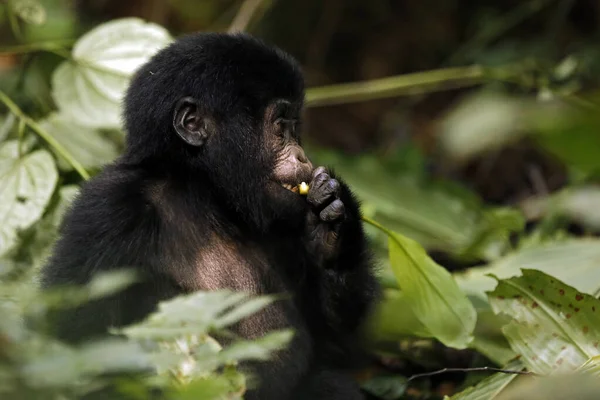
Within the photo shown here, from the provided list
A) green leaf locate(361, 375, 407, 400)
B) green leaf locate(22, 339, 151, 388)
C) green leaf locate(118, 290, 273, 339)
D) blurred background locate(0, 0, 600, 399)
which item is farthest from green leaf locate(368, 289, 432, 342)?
green leaf locate(22, 339, 151, 388)

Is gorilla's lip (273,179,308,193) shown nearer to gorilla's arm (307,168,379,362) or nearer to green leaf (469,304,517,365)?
gorilla's arm (307,168,379,362)

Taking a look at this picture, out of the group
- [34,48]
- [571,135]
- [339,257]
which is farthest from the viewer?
[34,48]

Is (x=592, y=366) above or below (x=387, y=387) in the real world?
above

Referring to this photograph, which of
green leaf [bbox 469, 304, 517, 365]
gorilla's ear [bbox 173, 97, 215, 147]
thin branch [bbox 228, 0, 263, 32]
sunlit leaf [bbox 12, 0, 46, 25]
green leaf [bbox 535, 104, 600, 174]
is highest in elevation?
thin branch [bbox 228, 0, 263, 32]

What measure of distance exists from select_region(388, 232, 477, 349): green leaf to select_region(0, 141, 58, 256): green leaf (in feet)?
4.78

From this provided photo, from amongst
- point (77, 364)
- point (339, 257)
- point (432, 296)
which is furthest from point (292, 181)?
point (77, 364)

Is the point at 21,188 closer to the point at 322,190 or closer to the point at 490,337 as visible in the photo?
the point at 322,190

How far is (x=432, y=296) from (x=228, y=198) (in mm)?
826

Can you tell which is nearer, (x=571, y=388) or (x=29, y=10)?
(x=571, y=388)

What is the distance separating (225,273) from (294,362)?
14.9 inches

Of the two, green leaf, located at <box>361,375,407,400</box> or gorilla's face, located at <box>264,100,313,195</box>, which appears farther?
green leaf, located at <box>361,375,407,400</box>

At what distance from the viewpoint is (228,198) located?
2807mm

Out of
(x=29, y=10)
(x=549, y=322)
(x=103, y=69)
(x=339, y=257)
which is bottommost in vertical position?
(x=549, y=322)

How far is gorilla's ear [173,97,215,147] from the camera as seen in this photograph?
2777 mm
